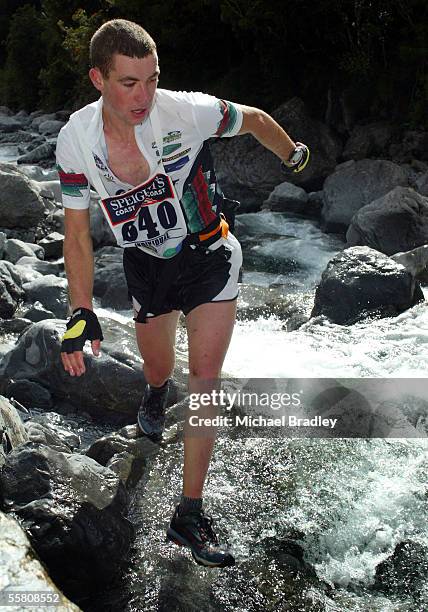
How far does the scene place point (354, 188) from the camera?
42.4 feet

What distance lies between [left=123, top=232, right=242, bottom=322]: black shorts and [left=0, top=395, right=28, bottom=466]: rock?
975mm

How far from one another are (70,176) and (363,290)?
485 centimetres

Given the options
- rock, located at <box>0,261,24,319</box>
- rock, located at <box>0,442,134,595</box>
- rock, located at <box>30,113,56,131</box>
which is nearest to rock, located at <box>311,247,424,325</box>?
rock, located at <box>0,261,24,319</box>

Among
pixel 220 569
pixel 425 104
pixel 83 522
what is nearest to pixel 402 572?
pixel 220 569

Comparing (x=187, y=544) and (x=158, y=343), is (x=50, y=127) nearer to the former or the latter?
(x=158, y=343)

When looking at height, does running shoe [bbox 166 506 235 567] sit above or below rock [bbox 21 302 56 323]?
above

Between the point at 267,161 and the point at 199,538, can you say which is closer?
the point at 199,538

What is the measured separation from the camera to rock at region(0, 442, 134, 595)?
3.60 meters

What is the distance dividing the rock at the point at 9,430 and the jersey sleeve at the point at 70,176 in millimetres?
1269

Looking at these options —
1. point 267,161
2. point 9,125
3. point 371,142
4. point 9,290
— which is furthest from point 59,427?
point 9,125

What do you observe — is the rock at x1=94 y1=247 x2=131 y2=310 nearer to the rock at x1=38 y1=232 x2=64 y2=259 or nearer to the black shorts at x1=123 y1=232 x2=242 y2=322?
the rock at x1=38 y1=232 x2=64 y2=259

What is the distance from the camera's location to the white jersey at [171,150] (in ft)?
11.8

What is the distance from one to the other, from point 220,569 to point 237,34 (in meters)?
15.4

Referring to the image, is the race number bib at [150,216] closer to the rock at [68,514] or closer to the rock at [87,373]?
the rock at [68,514]
